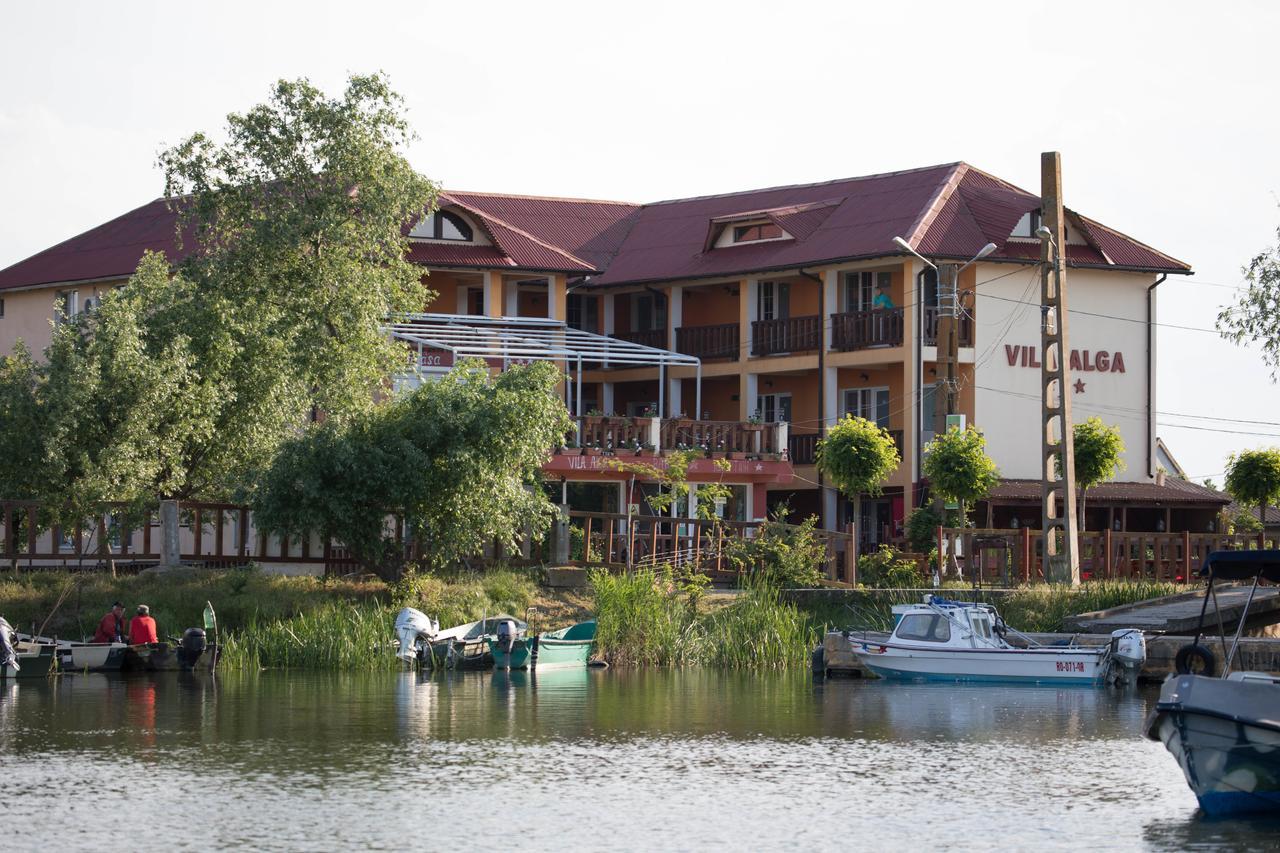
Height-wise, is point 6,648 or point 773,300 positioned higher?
point 773,300

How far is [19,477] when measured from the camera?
140ft

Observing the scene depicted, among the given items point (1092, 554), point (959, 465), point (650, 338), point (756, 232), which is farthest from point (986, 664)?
point (650, 338)

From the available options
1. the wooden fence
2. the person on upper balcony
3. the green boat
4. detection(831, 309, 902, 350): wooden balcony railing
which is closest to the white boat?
the green boat

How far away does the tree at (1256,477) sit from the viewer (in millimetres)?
50219

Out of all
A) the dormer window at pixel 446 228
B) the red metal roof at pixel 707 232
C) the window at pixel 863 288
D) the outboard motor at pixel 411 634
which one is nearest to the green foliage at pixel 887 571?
the outboard motor at pixel 411 634

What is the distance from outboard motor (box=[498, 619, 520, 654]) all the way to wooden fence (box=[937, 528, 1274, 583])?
1038 centimetres

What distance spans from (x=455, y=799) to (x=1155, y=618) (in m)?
20.8

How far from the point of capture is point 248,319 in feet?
145

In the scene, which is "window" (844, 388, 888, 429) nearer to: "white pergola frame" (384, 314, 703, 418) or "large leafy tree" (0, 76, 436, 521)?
"white pergola frame" (384, 314, 703, 418)

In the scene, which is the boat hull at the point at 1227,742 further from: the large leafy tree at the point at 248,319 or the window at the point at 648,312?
the window at the point at 648,312

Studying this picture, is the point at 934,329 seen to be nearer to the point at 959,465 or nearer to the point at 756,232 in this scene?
the point at 756,232

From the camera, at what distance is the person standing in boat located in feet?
123

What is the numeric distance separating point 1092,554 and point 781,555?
23.4ft

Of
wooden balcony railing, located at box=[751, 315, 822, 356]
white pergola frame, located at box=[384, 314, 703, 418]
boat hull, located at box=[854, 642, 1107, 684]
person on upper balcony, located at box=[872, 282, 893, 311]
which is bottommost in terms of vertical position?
boat hull, located at box=[854, 642, 1107, 684]
